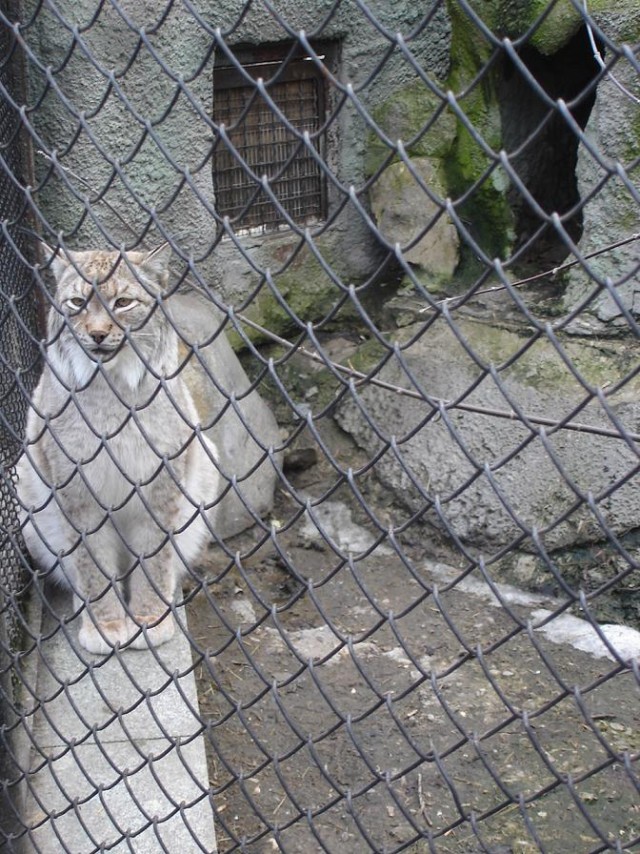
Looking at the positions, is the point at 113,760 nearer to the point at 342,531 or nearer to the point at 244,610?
the point at 244,610

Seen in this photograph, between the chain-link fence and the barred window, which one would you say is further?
the barred window

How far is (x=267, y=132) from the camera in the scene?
5.21m

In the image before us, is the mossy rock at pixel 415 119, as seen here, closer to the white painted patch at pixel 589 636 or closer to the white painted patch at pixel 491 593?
the white painted patch at pixel 491 593

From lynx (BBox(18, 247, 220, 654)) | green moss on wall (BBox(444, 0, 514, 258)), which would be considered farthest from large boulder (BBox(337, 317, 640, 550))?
lynx (BBox(18, 247, 220, 654))

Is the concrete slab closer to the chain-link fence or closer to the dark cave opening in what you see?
the chain-link fence

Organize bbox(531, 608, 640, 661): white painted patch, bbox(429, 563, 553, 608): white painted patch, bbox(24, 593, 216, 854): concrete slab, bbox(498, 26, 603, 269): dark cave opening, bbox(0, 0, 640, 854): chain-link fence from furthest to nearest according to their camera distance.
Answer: bbox(498, 26, 603, 269): dark cave opening → bbox(429, 563, 553, 608): white painted patch → bbox(531, 608, 640, 661): white painted patch → bbox(0, 0, 640, 854): chain-link fence → bbox(24, 593, 216, 854): concrete slab

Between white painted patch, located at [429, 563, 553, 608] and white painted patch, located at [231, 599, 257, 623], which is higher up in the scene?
white painted patch, located at [429, 563, 553, 608]

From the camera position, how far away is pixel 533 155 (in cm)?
527

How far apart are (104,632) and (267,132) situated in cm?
277

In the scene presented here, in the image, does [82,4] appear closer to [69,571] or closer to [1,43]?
[1,43]

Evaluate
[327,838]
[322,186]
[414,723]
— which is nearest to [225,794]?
[327,838]

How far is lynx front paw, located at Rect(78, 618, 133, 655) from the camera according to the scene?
3418 mm

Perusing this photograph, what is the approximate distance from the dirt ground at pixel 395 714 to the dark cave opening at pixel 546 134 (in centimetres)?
166

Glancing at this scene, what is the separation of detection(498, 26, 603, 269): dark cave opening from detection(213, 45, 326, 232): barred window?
93 centimetres
